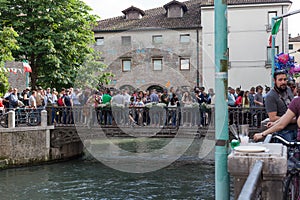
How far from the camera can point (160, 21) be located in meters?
40.7

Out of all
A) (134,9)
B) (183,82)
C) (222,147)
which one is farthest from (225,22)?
(134,9)

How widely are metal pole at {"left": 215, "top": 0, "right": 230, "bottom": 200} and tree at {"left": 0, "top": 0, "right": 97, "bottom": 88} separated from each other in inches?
931

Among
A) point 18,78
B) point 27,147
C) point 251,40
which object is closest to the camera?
point 27,147

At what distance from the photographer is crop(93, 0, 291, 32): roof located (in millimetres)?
38378

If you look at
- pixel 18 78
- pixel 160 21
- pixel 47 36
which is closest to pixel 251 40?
pixel 160 21

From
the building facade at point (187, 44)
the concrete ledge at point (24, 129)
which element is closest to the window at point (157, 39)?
the building facade at point (187, 44)

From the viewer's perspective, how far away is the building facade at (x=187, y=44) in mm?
36375

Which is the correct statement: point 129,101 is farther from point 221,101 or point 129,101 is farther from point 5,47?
point 221,101

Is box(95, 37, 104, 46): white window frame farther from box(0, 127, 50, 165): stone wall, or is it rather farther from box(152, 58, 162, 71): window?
box(0, 127, 50, 165): stone wall

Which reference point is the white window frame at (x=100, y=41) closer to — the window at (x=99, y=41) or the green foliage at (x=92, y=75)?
the window at (x=99, y=41)

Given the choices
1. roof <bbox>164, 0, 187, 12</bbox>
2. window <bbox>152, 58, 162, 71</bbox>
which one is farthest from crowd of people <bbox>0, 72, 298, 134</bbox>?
roof <bbox>164, 0, 187, 12</bbox>

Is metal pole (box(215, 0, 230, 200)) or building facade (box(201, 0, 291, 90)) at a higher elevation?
building facade (box(201, 0, 291, 90))

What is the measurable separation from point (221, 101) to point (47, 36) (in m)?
25.0

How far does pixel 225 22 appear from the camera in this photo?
160 inches
